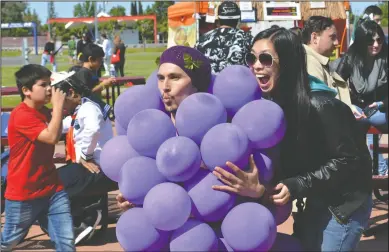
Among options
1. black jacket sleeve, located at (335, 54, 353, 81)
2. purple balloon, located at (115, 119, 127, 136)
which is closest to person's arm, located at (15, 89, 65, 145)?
purple balloon, located at (115, 119, 127, 136)

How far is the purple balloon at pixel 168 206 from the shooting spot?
257 centimetres

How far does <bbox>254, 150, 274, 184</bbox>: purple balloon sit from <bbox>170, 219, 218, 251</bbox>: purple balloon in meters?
0.31

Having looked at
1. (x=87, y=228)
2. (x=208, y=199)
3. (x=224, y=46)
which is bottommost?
(x=87, y=228)

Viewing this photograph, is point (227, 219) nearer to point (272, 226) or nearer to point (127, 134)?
point (272, 226)

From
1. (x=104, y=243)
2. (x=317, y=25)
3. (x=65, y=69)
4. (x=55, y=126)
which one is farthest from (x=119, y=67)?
(x=55, y=126)

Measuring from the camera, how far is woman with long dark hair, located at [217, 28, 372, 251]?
2.74 metres

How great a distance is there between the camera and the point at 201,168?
2719mm

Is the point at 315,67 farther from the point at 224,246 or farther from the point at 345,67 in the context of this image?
the point at 224,246

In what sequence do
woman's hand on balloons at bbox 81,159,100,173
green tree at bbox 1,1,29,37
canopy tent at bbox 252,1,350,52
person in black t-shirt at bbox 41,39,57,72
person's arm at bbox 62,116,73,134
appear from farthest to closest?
1. green tree at bbox 1,1,29,37
2. person in black t-shirt at bbox 41,39,57,72
3. canopy tent at bbox 252,1,350,52
4. person's arm at bbox 62,116,73,134
5. woman's hand on balloons at bbox 81,159,100,173

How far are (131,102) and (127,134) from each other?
18 cm

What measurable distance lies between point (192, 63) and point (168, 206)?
2.10 feet

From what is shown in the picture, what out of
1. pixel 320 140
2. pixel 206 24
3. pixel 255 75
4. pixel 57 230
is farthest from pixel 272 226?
pixel 206 24

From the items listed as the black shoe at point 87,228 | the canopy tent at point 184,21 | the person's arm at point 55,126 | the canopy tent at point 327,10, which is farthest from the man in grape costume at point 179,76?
the canopy tent at point 327,10

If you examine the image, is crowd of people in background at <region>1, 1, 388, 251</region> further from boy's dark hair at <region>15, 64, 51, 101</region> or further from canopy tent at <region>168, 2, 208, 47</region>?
canopy tent at <region>168, 2, 208, 47</region>
